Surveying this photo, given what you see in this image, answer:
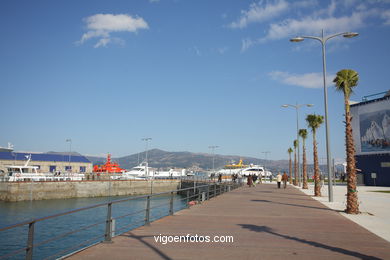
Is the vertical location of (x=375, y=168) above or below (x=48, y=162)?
below

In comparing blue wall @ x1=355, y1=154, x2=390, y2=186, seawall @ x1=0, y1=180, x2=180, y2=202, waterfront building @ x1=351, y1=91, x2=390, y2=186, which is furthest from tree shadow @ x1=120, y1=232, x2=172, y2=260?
waterfront building @ x1=351, y1=91, x2=390, y2=186

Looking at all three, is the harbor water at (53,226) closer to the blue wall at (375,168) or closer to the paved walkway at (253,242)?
the paved walkway at (253,242)

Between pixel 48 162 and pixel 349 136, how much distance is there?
8482cm

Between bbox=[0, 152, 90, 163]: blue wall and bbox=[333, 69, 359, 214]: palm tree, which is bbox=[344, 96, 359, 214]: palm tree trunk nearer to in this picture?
bbox=[333, 69, 359, 214]: palm tree

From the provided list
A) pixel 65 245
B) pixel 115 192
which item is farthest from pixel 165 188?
pixel 65 245

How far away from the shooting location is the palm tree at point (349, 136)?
50.5ft

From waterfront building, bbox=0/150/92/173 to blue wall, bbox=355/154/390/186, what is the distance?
225ft

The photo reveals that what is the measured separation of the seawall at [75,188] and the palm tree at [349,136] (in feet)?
140

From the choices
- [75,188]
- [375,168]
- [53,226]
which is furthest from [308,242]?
[375,168]

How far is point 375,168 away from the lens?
5181 centimetres

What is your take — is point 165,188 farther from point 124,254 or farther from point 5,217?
point 124,254

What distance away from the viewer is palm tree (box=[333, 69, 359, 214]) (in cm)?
1539

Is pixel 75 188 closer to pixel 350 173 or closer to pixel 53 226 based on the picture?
pixel 53 226

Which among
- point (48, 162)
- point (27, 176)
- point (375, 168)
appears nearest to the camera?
point (375, 168)
